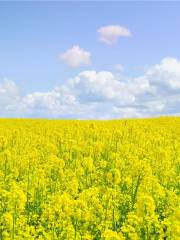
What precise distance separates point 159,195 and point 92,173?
3677 mm

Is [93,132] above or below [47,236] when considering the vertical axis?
above

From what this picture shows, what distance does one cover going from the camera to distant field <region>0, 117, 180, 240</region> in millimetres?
7453

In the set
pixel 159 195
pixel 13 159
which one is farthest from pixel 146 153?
pixel 159 195

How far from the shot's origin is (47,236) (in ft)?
25.0

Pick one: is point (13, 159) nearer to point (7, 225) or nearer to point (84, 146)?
point (84, 146)

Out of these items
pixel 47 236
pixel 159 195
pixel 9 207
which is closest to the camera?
pixel 47 236

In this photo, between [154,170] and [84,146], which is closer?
[154,170]

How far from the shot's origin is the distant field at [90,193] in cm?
745

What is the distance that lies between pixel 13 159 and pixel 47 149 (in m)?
2.99

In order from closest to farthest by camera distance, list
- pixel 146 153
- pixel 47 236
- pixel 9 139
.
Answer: pixel 47 236 < pixel 146 153 < pixel 9 139

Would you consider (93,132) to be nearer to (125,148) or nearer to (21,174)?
(125,148)

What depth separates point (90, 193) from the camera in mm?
8828

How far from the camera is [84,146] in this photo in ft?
56.7

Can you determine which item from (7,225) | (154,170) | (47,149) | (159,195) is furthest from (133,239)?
(47,149)
